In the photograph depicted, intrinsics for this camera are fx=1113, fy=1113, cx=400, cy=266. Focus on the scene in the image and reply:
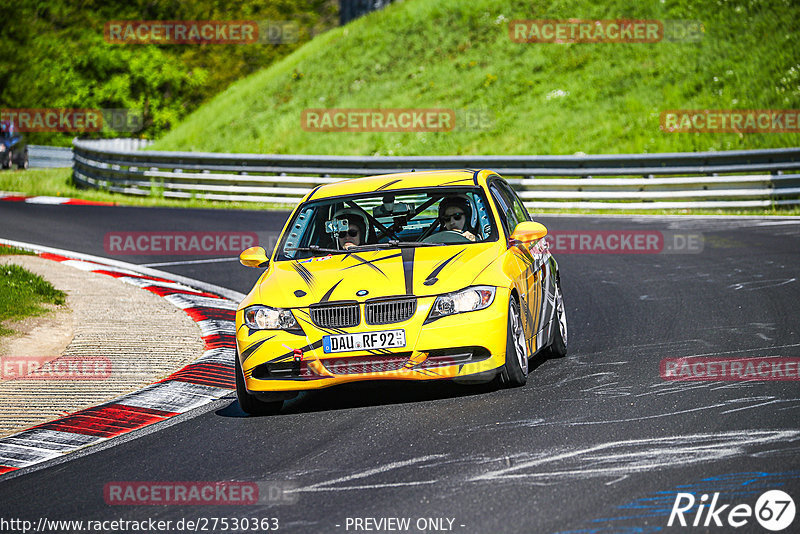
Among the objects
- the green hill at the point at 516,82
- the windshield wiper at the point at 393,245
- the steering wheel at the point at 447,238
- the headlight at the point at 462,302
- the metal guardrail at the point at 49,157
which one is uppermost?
the green hill at the point at 516,82

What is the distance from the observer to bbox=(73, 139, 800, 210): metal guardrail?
20672 millimetres

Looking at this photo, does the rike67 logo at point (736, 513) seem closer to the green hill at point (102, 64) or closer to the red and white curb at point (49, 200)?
the red and white curb at point (49, 200)

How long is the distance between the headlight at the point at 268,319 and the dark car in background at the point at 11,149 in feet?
116

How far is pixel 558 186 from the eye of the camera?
75.0 feet

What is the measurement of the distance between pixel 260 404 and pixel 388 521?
2.80 meters

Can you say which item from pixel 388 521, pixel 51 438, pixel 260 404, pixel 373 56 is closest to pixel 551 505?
pixel 388 521

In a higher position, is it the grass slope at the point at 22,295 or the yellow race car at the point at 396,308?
the yellow race car at the point at 396,308

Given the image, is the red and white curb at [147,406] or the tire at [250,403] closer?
the red and white curb at [147,406]

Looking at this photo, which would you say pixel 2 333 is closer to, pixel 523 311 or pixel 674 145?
pixel 523 311

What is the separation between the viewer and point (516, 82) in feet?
119

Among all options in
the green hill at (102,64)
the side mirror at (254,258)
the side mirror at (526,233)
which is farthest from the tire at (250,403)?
the green hill at (102,64)

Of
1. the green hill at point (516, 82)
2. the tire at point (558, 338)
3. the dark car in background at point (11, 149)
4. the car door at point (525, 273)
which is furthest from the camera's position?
the dark car in background at point (11, 149)

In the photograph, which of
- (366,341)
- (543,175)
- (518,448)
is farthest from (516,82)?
(518,448)

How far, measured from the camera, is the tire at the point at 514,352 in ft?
24.5
